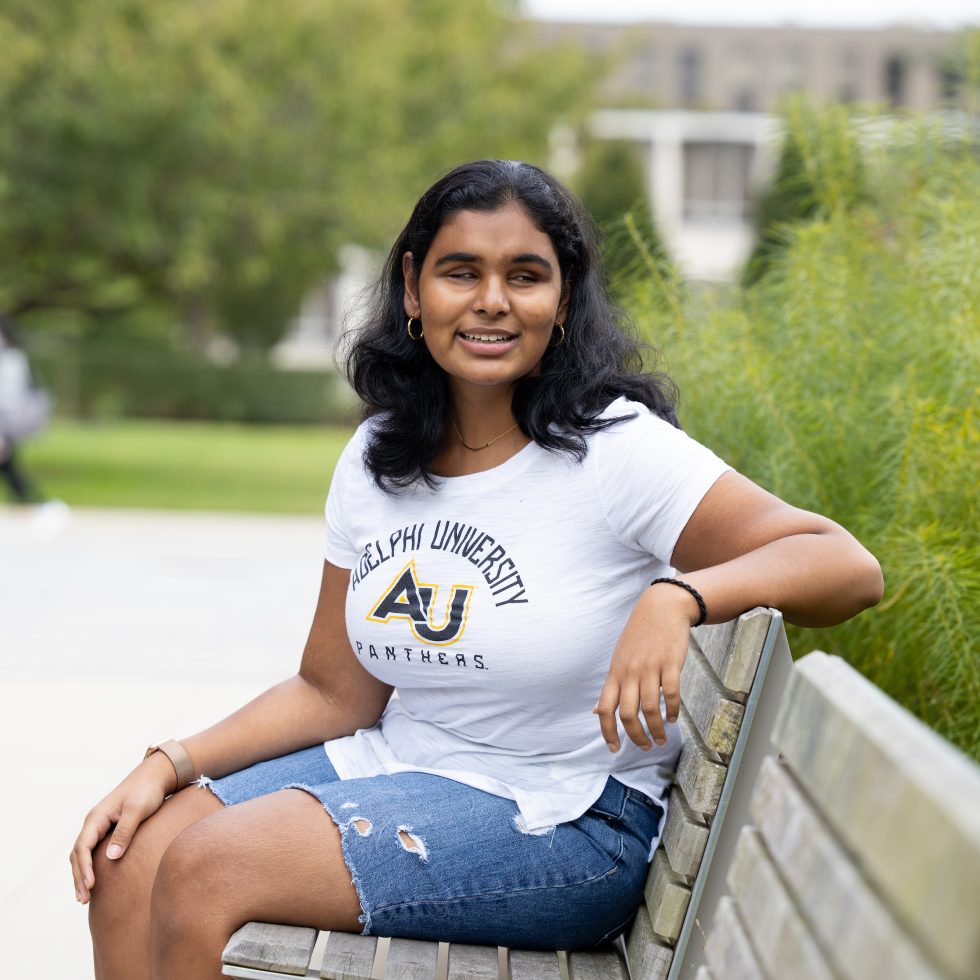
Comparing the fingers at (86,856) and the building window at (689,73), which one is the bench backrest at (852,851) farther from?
the building window at (689,73)

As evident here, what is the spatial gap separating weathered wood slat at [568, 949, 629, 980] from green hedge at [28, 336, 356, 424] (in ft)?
82.6

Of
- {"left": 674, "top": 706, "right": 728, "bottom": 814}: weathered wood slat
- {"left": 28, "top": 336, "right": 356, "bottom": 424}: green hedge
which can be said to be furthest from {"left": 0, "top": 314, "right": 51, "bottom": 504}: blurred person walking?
{"left": 28, "top": 336, "right": 356, "bottom": 424}: green hedge

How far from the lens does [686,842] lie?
6.12 feet

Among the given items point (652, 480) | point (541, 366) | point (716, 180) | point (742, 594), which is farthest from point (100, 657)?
point (716, 180)

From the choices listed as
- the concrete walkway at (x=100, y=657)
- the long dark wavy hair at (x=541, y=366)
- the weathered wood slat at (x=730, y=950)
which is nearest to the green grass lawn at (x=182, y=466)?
the concrete walkway at (x=100, y=657)

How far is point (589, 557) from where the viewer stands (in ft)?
6.75

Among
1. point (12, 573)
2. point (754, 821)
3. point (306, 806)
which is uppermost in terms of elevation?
point (754, 821)

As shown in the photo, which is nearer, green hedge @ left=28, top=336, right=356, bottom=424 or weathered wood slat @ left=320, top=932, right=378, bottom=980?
weathered wood slat @ left=320, top=932, right=378, bottom=980

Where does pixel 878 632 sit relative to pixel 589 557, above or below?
below

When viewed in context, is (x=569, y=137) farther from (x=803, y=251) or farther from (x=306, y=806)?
(x=306, y=806)

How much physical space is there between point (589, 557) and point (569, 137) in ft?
82.1

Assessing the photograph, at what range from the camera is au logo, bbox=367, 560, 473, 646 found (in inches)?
80.8

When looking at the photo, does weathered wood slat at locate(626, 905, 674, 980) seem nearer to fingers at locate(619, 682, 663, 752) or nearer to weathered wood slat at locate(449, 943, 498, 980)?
weathered wood slat at locate(449, 943, 498, 980)

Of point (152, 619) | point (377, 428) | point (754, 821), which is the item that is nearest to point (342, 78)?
point (152, 619)
